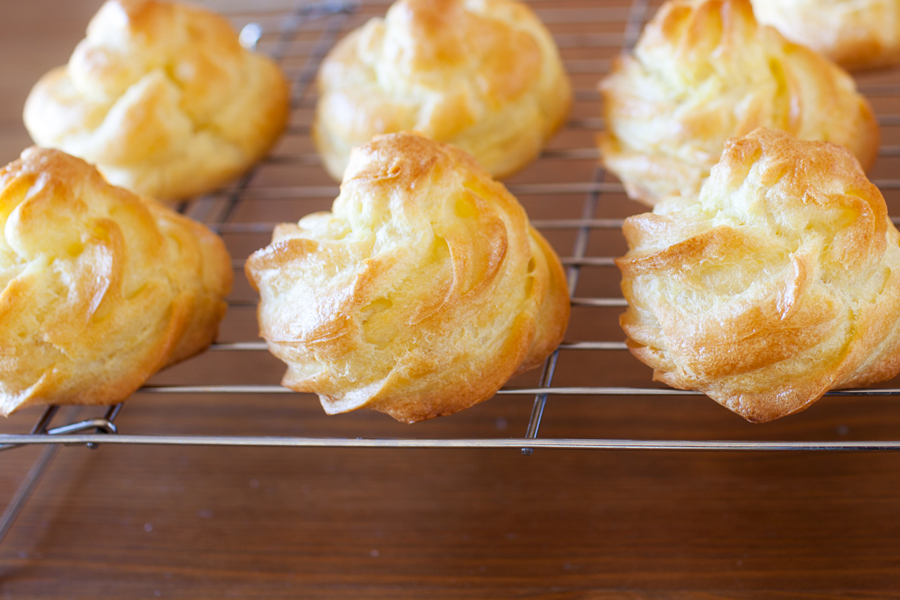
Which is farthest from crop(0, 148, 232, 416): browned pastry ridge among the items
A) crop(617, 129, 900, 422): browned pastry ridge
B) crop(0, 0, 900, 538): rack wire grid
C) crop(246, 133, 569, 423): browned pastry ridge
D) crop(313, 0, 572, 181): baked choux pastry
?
→ crop(617, 129, 900, 422): browned pastry ridge

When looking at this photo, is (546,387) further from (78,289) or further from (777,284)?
(78,289)

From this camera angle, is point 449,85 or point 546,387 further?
point 449,85

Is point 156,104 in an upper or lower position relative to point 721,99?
upper

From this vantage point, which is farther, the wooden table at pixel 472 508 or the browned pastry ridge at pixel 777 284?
the wooden table at pixel 472 508

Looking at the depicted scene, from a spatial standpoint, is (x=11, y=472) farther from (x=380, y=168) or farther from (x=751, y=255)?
(x=751, y=255)

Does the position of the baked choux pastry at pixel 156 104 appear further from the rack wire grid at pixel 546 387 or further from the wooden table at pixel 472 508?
the wooden table at pixel 472 508

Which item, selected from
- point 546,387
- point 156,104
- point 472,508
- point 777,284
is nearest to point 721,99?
point 777,284

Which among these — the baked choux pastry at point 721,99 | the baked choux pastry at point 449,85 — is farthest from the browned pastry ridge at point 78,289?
the baked choux pastry at point 721,99
